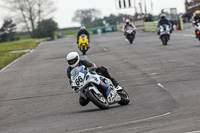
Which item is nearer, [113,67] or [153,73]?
[153,73]

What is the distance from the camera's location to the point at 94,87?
1019 cm

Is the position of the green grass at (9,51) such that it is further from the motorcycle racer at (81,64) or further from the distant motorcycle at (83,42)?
the motorcycle racer at (81,64)

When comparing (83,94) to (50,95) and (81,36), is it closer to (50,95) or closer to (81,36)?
(50,95)

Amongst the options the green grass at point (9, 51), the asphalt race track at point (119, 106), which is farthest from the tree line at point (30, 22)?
the asphalt race track at point (119, 106)

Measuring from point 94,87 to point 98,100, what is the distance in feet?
0.97

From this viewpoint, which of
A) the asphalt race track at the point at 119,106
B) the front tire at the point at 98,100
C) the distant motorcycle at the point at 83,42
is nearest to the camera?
the asphalt race track at the point at 119,106

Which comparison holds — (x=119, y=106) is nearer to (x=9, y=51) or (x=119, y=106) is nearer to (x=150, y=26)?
(x=9, y=51)

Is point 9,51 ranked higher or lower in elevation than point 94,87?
lower

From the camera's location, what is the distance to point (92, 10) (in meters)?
171

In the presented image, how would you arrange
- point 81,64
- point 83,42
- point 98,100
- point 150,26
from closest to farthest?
1. point 98,100
2. point 81,64
3. point 83,42
4. point 150,26

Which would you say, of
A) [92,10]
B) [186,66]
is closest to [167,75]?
[186,66]

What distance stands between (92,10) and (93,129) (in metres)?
164

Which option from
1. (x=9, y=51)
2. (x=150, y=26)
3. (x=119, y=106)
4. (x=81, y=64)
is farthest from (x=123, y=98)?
(x=150, y=26)

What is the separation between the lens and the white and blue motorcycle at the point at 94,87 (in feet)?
33.2
